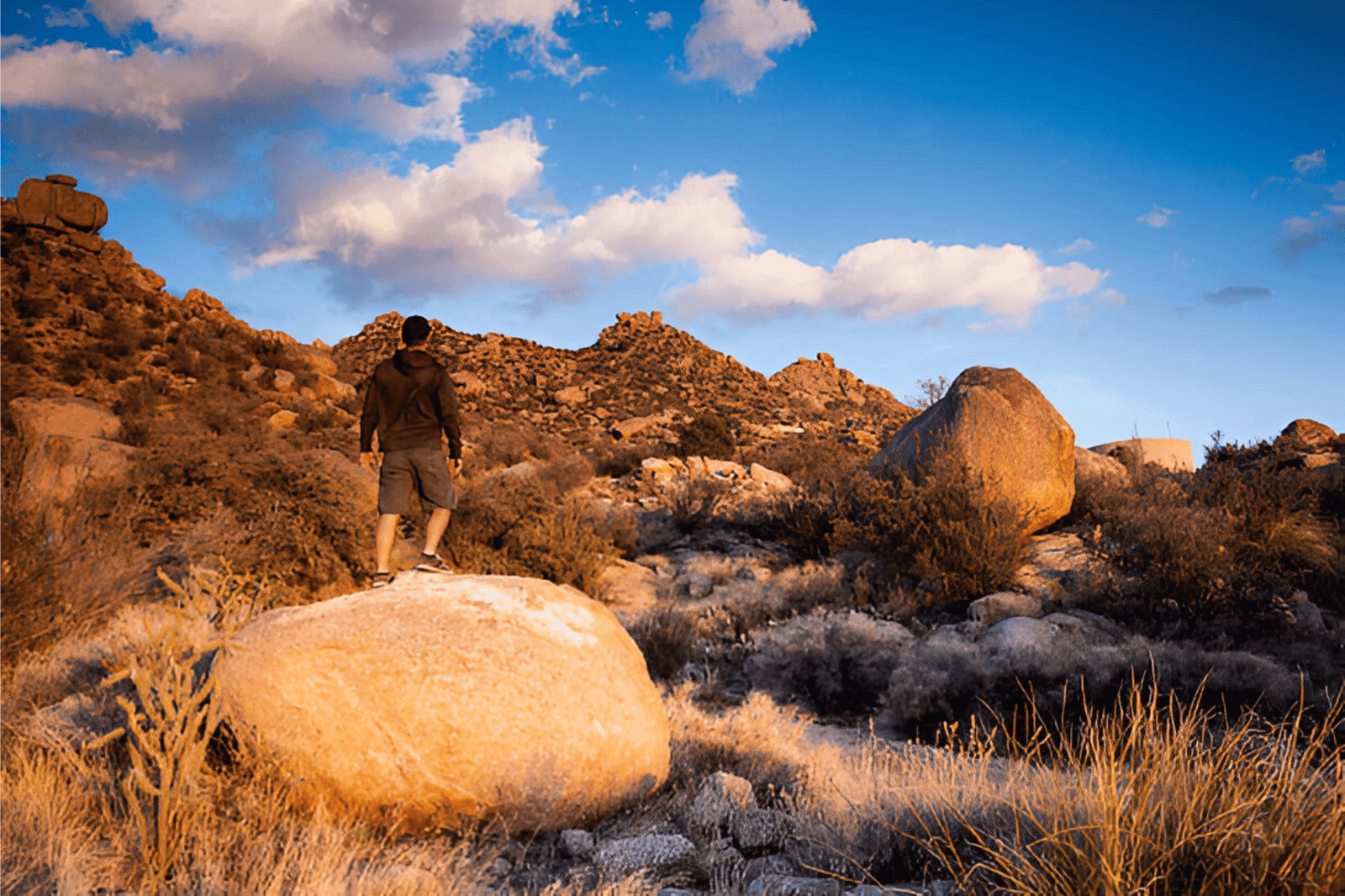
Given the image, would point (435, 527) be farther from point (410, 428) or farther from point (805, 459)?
point (805, 459)

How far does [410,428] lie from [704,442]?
1667 centimetres

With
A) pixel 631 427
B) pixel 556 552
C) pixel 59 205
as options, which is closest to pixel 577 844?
pixel 556 552

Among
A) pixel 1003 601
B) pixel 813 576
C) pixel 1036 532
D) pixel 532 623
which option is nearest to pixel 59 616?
pixel 532 623

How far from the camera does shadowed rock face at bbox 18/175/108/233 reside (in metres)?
26.0

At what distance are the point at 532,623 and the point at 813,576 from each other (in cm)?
702

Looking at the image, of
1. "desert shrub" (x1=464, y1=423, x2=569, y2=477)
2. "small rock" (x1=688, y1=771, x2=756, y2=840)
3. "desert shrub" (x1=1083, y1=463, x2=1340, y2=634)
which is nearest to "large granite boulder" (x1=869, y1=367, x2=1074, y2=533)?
"desert shrub" (x1=1083, y1=463, x2=1340, y2=634)

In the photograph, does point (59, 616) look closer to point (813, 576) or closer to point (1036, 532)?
point (813, 576)

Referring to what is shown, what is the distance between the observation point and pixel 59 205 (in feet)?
86.8

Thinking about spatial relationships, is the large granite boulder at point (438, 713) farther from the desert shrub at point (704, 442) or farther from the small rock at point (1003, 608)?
the desert shrub at point (704, 442)

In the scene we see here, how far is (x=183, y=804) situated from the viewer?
9.47ft

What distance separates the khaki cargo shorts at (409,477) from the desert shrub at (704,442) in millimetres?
15714

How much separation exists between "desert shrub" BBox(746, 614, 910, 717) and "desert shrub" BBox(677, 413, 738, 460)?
13.2 meters

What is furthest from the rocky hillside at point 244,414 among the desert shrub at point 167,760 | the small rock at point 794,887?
the small rock at point 794,887

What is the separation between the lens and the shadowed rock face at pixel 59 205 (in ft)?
85.5
